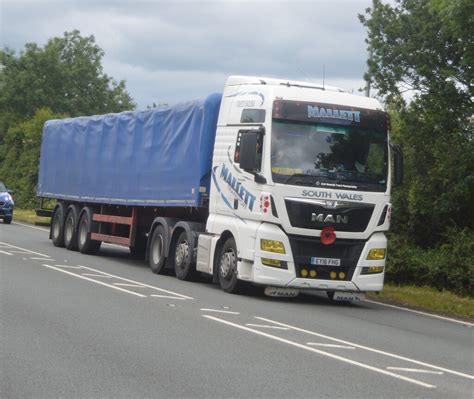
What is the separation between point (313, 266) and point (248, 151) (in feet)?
6.86

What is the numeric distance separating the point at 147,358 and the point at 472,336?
5750mm

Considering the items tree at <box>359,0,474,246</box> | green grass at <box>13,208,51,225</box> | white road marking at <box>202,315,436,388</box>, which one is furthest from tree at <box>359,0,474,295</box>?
green grass at <box>13,208,51,225</box>

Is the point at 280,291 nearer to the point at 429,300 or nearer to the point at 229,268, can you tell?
the point at 229,268

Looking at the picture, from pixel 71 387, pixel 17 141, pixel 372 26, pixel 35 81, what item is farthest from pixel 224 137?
pixel 35 81

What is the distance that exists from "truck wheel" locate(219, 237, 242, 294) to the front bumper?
2.71 feet

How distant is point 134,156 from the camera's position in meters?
23.0

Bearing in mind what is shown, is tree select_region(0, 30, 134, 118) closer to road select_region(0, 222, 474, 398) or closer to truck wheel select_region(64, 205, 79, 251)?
truck wheel select_region(64, 205, 79, 251)

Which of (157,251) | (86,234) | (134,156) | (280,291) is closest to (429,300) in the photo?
(280,291)

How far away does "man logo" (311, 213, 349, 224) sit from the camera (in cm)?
1639

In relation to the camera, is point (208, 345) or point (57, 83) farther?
point (57, 83)

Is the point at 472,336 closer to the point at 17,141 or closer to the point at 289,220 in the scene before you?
the point at 289,220

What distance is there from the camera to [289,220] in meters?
16.4

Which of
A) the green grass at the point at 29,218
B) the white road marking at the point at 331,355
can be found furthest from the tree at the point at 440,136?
the green grass at the point at 29,218

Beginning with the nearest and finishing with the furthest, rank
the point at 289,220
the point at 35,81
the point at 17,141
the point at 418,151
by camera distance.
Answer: the point at 289,220 → the point at 418,151 → the point at 17,141 → the point at 35,81
